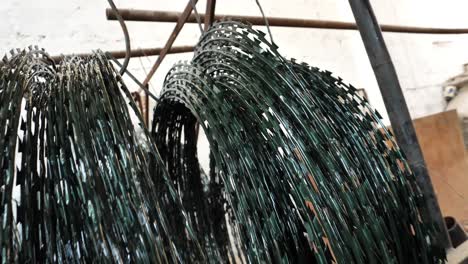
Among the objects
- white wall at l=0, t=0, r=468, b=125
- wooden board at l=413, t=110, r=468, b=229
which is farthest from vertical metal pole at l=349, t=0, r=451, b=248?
wooden board at l=413, t=110, r=468, b=229

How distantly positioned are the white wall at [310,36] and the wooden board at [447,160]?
533mm

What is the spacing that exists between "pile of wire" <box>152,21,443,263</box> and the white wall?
1375 mm

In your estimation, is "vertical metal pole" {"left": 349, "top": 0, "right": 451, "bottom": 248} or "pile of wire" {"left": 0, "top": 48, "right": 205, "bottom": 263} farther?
"vertical metal pole" {"left": 349, "top": 0, "right": 451, "bottom": 248}

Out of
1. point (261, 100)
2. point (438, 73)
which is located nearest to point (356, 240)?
point (261, 100)

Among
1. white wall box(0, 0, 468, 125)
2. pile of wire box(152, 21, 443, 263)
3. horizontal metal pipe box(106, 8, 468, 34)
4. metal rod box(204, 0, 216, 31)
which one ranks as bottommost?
pile of wire box(152, 21, 443, 263)

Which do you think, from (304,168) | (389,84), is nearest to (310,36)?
(389,84)

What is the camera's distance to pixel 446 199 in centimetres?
195

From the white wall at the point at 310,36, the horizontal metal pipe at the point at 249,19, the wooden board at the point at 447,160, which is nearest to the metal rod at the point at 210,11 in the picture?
the horizontal metal pipe at the point at 249,19

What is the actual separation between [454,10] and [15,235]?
3.23 m

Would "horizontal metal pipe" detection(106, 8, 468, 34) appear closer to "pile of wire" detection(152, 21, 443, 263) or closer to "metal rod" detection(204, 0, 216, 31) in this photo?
"metal rod" detection(204, 0, 216, 31)

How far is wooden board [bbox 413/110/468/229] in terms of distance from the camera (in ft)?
6.37

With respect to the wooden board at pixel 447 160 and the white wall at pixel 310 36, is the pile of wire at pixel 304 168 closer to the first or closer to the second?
the white wall at pixel 310 36

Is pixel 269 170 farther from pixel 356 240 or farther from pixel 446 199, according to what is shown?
pixel 446 199

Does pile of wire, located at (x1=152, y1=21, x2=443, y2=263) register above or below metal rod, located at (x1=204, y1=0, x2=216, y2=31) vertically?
below
